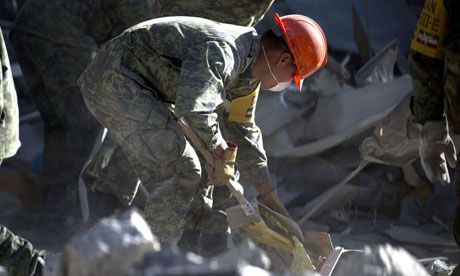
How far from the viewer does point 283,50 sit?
453cm

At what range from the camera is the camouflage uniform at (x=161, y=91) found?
14.1 ft

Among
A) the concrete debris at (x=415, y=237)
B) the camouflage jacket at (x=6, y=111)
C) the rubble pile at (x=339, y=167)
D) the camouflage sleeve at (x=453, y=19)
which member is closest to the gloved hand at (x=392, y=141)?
the rubble pile at (x=339, y=167)

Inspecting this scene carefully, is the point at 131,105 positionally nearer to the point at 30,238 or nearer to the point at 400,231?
the point at 30,238

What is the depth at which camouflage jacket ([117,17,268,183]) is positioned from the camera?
13.5 ft

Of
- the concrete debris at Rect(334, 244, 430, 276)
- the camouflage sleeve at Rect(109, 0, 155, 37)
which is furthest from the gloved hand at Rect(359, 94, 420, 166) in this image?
the concrete debris at Rect(334, 244, 430, 276)

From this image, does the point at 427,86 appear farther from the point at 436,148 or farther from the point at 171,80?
the point at 171,80

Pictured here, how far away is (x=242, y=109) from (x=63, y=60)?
5.25ft

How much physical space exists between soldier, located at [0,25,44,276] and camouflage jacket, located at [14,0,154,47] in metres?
1.94

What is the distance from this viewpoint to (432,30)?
4070 millimetres

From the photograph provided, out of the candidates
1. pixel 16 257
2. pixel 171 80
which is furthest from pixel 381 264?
pixel 171 80

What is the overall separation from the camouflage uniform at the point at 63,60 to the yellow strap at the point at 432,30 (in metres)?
2.30

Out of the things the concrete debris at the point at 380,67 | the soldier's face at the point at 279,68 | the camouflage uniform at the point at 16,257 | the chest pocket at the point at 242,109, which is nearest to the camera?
the camouflage uniform at the point at 16,257

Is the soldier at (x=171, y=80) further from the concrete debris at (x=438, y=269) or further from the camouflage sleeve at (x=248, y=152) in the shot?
the concrete debris at (x=438, y=269)

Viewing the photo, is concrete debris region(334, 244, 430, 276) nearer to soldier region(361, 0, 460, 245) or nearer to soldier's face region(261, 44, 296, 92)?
soldier region(361, 0, 460, 245)
